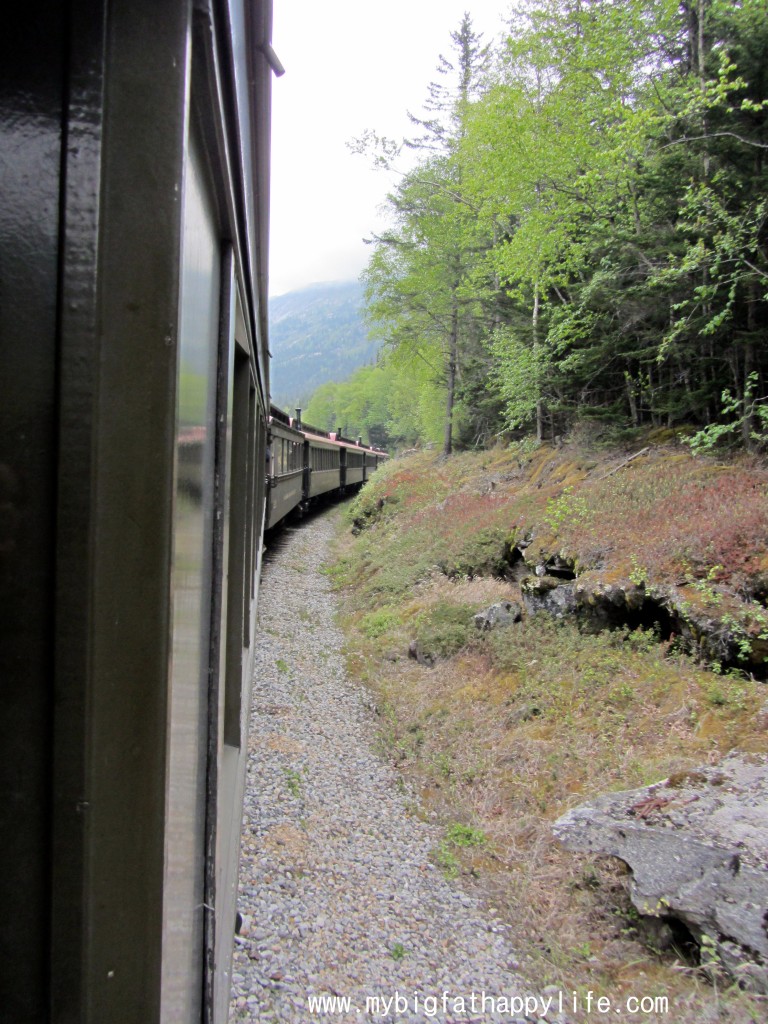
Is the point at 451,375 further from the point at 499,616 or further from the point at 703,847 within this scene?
the point at 703,847

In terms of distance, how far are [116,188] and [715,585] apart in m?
6.94

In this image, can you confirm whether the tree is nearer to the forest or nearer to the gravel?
the forest

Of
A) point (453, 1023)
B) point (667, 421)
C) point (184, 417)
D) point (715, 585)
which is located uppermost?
point (667, 421)

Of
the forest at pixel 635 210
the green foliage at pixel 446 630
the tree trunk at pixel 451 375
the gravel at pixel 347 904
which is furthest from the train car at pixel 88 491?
the tree trunk at pixel 451 375

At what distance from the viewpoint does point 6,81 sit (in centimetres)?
58

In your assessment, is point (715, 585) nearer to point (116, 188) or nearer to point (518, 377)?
point (116, 188)

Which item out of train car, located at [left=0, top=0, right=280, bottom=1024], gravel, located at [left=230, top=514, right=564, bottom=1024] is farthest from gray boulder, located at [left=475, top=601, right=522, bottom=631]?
train car, located at [left=0, top=0, right=280, bottom=1024]

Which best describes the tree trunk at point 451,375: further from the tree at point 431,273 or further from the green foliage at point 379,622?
the green foliage at point 379,622

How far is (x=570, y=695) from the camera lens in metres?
6.21

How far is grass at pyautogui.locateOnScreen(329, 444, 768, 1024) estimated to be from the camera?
154 inches

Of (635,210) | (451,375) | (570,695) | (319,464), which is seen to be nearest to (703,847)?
(570,695)

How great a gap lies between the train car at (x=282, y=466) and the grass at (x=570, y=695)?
9.43 feet

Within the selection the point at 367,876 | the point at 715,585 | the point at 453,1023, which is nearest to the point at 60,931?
the point at 453,1023

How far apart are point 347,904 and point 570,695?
126 inches
